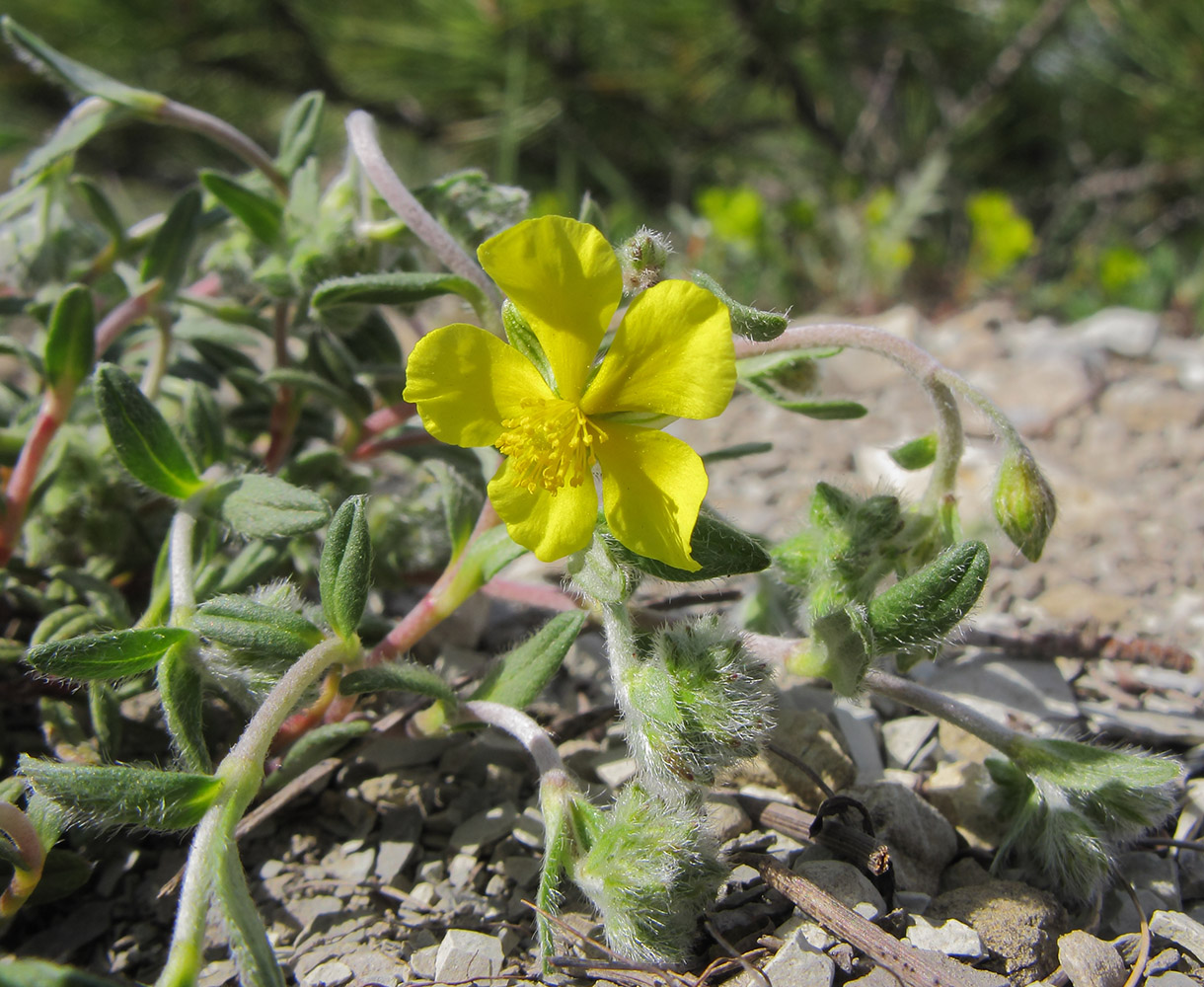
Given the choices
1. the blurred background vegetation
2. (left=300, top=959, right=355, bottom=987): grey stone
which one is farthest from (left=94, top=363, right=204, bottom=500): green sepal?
the blurred background vegetation

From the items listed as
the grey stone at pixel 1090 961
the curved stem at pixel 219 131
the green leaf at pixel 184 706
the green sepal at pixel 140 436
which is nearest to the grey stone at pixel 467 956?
the green leaf at pixel 184 706

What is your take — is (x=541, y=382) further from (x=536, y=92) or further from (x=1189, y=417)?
(x=536, y=92)

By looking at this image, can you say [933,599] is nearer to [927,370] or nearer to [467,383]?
[927,370]

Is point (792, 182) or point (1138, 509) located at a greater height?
point (1138, 509)

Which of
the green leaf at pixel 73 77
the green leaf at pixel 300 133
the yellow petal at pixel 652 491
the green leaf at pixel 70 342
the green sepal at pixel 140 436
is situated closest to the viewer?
the yellow petal at pixel 652 491

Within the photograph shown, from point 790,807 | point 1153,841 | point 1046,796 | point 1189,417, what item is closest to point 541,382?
point 790,807

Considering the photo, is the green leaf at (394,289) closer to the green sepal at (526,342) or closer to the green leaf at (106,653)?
the green sepal at (526,342)

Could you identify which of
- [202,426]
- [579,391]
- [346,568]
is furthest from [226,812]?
[202,426]
